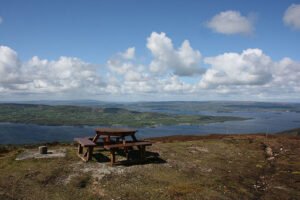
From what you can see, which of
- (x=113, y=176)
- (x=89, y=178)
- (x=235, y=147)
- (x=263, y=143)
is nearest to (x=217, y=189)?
(x=113, y=176)

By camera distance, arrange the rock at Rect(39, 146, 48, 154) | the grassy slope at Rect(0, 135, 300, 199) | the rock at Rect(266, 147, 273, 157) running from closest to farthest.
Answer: the grassy slope at Rect(0, 135, 300, 199)
the rock at Rect(39, 146, 48, 154)
the rock at Rect(266, 147, 273, 157)

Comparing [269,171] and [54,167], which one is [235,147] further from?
[54,167]

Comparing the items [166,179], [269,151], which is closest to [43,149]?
[166,179]

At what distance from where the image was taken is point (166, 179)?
15.8 m

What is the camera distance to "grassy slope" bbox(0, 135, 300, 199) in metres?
13.4

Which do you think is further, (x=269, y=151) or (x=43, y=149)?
(x=269, y=151)

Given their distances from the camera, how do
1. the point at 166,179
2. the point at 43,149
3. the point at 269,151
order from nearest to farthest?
the point at 166,179 → the point at 43,149 → the point at 269,151

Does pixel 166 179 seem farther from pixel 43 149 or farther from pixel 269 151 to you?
pixel 269 151

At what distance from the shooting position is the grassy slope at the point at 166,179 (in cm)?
1343

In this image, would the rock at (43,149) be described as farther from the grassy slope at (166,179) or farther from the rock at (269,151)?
the rock at (269,151)

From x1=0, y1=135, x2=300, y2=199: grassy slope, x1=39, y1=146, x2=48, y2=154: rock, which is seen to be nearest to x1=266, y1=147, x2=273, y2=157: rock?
x1=0, y1=135, x2=300, y2=199: grassy slope

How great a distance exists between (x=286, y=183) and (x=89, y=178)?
11297 millimetres

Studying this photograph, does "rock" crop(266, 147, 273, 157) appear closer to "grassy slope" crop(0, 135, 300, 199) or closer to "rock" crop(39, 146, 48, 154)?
"grassy slope" crop(0, 135, 300, 199)

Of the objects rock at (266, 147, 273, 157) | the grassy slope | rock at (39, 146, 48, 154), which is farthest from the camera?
rock at (266, 147, 273, 157)
